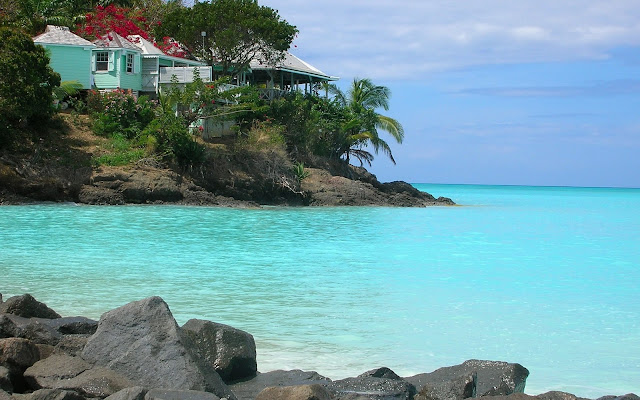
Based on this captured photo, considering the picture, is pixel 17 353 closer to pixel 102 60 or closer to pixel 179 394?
pixel 179 394

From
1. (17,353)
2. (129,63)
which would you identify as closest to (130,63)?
(129,63)

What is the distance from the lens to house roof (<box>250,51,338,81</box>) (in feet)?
123

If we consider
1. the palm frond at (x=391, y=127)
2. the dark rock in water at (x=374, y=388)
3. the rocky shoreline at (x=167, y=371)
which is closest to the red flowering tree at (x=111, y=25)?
the palm frond at (x=391, y=127)

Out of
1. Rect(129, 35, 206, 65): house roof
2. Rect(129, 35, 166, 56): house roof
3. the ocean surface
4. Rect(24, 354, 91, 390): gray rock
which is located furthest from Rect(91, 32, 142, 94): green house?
Rect(24, 354, 91, 390): gray rock

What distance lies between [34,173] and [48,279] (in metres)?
16.3

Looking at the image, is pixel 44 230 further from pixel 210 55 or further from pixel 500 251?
pixel 210 55

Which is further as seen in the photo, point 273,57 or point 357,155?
point 357,155

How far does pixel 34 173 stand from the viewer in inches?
1014

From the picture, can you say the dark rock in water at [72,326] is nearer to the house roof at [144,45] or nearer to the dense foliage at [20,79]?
the dense foliage at [20,79]

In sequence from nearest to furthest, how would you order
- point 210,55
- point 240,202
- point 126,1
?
1. point 240,202
2. point 210,55
3. point 126,1

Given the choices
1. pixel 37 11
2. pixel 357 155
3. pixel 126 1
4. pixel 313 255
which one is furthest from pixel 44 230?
pixel 126 1

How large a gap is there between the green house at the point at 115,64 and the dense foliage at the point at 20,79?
5332 mm

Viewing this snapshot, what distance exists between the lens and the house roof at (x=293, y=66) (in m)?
37.6

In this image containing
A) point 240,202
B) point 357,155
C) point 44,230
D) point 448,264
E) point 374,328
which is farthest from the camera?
point 357,155
